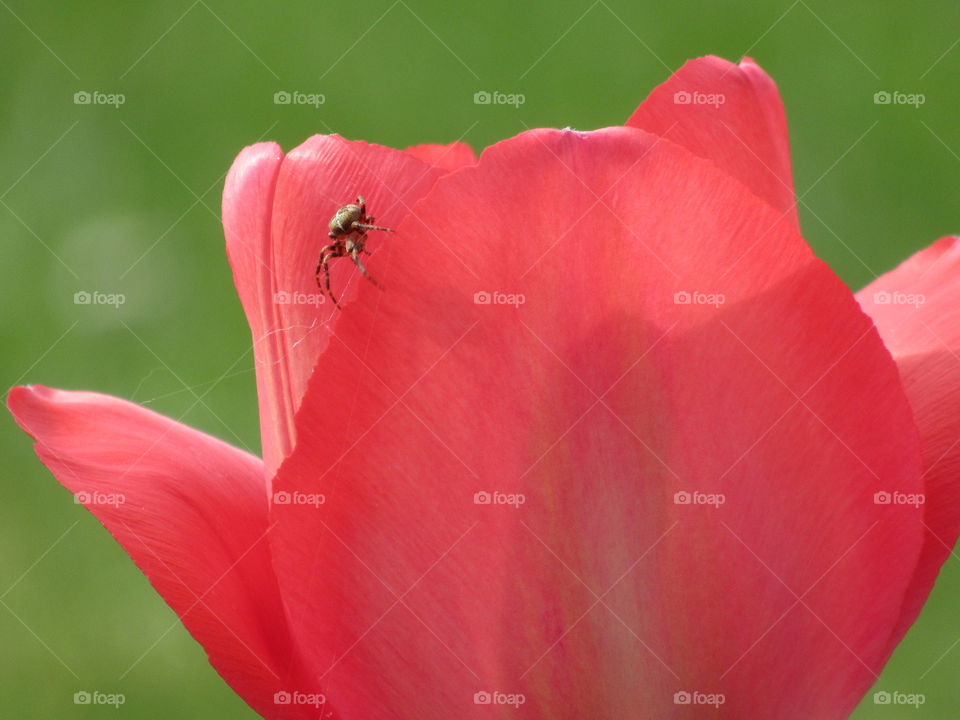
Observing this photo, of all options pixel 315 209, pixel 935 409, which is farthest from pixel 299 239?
pixel 935 409

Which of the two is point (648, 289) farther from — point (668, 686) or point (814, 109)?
point (814, 109)

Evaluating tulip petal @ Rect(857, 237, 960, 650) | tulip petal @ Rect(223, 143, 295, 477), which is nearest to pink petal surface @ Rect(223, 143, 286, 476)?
tulip petal @ Rect(223, 143, 295, 477)

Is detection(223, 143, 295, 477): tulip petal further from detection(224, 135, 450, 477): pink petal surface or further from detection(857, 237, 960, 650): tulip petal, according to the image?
detection(857, 237, 960, 650): tulip petal

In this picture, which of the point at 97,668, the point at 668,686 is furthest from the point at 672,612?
the point at 97,668

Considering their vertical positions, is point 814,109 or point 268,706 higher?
point 814,109

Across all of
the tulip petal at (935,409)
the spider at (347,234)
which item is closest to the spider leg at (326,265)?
the spider at (347,234)

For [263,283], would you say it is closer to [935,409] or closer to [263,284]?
[263,284]

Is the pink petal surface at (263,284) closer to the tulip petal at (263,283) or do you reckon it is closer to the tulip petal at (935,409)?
the tulip petal at (263,283)
